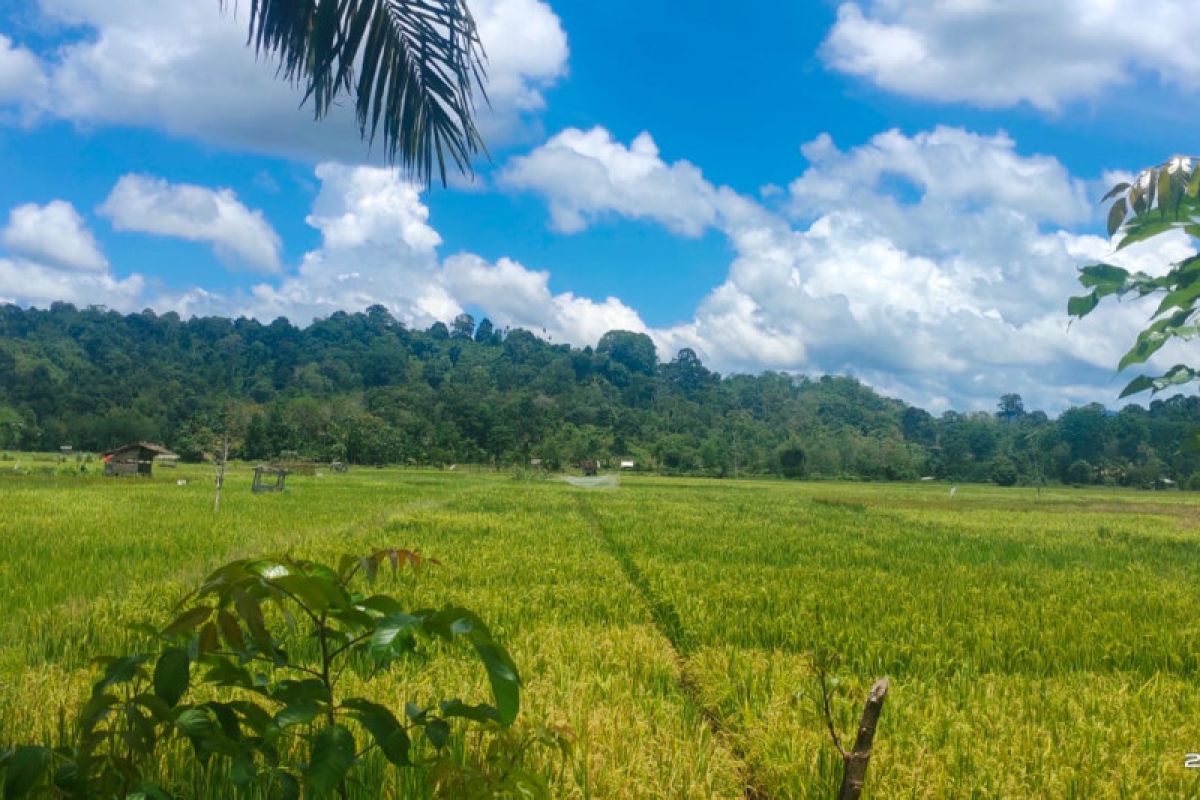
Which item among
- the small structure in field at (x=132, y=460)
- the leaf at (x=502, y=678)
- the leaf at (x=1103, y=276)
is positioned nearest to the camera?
the leaf at (x=502, y=678)

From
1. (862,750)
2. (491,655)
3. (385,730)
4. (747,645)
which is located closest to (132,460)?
(747,645)

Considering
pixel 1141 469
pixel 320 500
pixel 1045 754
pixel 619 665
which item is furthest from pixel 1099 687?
pixel 1141 469

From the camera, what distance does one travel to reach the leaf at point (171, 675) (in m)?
1.35

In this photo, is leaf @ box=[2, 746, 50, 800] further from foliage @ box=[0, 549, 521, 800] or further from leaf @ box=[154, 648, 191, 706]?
leaf @ box=[154, 648, 191, 706]

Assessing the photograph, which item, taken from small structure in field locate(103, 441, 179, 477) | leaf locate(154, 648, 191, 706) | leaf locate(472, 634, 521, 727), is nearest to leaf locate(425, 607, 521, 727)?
leaf locate(472, 634, 521, 727)

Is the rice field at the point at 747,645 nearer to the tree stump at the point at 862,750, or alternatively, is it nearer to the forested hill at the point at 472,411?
the tree stump at the point at 862,750

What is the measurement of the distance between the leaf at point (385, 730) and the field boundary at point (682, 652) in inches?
76.4

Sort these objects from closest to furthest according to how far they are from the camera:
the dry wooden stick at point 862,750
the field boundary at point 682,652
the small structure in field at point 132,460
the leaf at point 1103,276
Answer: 1. the dry wooden stick at point 862,750
2. the leaf at point 1103,276
3. the field boundary at point 682,652
4. the small structure in field at point 132,460

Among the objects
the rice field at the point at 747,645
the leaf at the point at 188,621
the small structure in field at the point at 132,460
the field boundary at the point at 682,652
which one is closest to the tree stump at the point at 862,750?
the rice field at the point at 747,645

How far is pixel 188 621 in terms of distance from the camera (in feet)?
4.29

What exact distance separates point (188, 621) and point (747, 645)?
4434 millimetres

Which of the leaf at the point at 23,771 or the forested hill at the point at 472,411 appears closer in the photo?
the leaf at the point at 23,771

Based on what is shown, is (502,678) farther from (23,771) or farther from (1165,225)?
(1165,225)

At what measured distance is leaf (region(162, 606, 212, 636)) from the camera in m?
1.29
